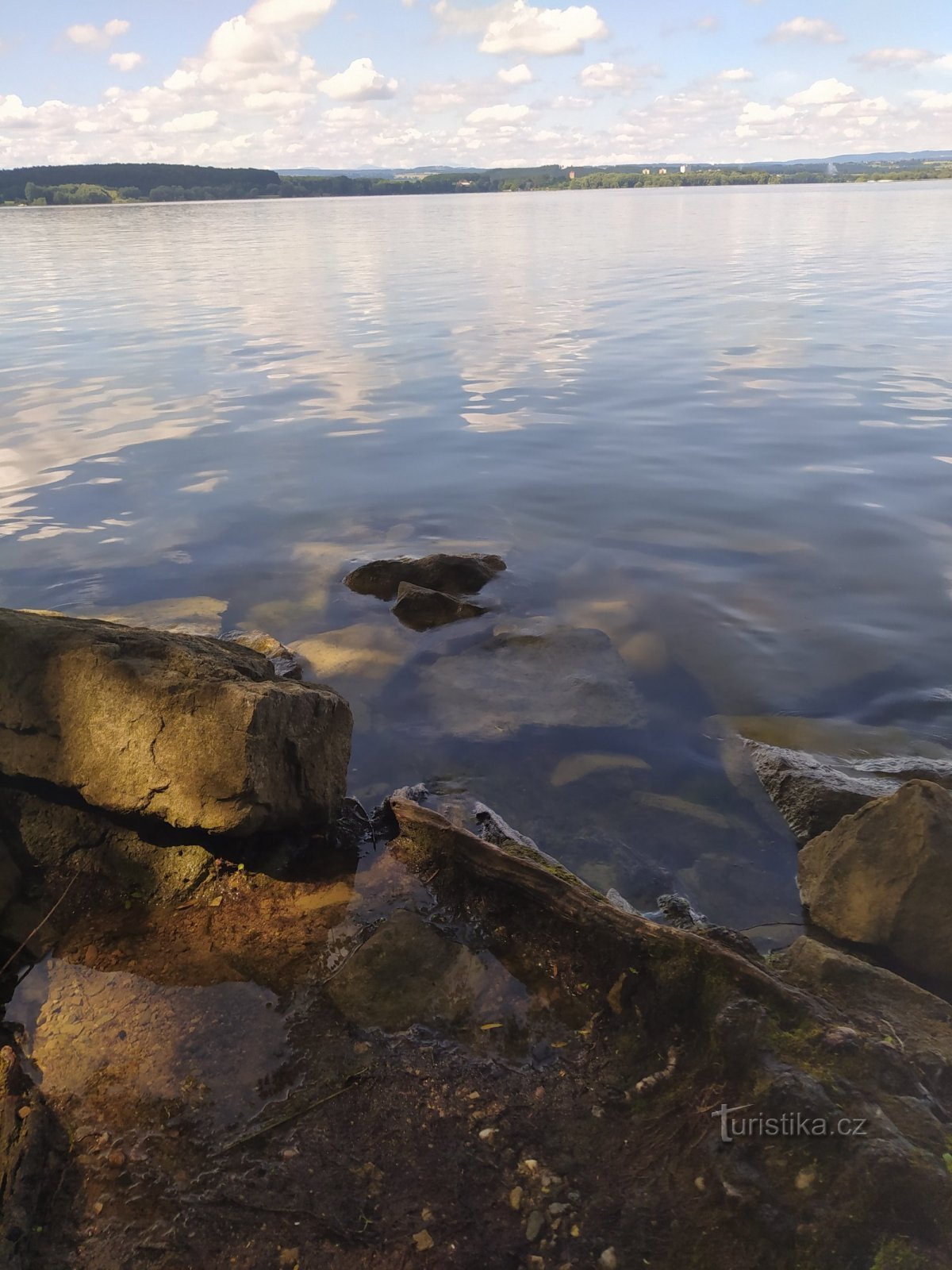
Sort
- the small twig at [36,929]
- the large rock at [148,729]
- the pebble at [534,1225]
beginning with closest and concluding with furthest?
the pebble at [534,1225] → the small twig at [36,929] → the large rock at [148,729]

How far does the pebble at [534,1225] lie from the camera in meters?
3.05

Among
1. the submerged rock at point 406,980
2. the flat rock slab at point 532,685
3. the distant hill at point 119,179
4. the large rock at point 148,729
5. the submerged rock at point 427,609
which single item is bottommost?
the flat rock slab at point 532,685

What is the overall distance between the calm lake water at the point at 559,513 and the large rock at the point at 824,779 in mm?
237

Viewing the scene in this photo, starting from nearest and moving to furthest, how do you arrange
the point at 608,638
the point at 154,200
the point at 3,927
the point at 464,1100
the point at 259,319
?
1. the point at 464,1100
2. the point at 3,927
3. the point at 608,638
4. the point at 259,319
5. the point at 154,200

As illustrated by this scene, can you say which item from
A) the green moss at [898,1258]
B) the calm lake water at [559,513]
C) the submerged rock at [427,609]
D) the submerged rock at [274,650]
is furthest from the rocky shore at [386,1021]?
the submerged rock at [427,609]

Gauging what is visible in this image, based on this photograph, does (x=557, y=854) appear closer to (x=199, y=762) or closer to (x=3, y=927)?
(x=199, y=762)

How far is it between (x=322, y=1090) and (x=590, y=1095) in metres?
1.11

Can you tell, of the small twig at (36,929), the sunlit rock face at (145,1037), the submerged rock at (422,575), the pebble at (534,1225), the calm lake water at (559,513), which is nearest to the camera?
the pebble at (534,1225)

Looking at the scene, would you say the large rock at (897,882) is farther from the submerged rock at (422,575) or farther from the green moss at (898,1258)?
the submerged rock at (422,575)

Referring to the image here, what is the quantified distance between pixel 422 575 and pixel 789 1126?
7772 mm

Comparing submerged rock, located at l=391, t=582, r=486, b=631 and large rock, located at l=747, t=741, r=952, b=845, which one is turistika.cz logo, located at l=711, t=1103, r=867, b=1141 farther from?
submerged rock, located at l=391, t=582, r=486, b=631

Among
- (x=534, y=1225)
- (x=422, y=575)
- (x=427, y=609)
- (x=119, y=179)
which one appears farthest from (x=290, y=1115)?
(x=119, y=179)

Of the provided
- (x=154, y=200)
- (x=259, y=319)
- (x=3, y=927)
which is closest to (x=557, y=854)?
(x=3, y=927)

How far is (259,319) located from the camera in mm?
33438
